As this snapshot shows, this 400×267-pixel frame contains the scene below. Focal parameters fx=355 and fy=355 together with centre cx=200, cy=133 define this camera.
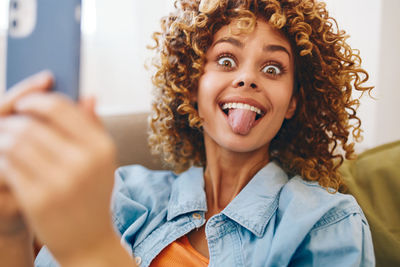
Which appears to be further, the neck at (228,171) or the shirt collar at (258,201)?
the neck at (228,171)

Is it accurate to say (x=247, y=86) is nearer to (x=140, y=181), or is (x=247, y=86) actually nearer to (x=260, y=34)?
(x=260, y=34)

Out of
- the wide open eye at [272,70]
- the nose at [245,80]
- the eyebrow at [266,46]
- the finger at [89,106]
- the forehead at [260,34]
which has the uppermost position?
the forehead at [260,34]

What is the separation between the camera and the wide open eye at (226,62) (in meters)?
0.88

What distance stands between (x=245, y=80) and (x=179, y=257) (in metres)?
0.44

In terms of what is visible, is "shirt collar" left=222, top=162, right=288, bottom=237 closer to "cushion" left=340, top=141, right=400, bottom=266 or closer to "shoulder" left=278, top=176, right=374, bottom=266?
"shoulder" left=278, top=176, right=374, bottom=266

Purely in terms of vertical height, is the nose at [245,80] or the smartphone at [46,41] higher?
the smartphone at [46,41]

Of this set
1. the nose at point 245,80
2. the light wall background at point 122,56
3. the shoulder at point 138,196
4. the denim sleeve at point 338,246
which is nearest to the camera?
the denim sleeve at point 338,246

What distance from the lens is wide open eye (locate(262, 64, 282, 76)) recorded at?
87 cm

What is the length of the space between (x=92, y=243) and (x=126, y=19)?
5.79 feet

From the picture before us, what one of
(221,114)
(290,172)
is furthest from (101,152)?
(290,172)

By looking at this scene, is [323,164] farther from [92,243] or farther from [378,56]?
[92,243]

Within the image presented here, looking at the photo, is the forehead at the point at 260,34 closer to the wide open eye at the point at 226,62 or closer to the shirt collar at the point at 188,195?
the wide open eye at the point at 226,62

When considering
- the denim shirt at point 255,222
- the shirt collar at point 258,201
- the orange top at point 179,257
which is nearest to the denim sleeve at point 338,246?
the denim shirt at point 255,222

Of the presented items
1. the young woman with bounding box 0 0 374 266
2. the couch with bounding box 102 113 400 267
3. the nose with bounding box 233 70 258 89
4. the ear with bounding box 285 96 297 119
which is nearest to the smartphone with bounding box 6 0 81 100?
the young woman with bounding box 0 0 374 266
